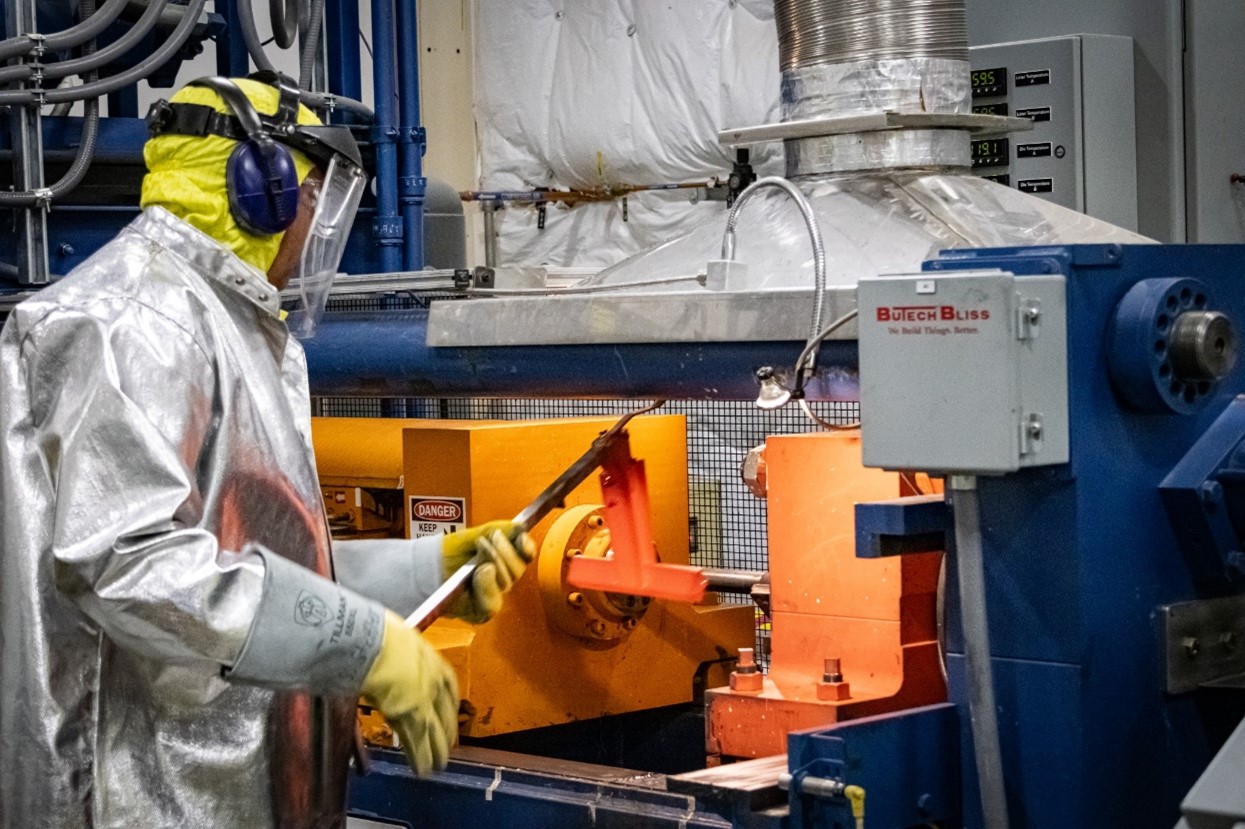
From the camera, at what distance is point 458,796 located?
→ 7.17 ft

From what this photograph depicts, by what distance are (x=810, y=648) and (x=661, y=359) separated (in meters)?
0.42

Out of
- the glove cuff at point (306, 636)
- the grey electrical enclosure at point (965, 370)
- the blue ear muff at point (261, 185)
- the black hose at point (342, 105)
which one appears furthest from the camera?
the black hose at point (342, 105)

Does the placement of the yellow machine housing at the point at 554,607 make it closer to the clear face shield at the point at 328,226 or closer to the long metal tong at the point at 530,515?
the long metal tong at the point at 530,515

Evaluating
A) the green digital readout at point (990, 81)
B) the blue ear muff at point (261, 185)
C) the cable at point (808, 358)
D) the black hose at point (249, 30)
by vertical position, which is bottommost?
the cable at point (808, 358)

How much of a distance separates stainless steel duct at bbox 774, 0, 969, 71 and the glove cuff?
51.1 inches

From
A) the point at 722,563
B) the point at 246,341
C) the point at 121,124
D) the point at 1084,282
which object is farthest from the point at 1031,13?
the point at 246,341

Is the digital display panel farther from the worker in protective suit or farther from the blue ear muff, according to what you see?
the blue ear muff

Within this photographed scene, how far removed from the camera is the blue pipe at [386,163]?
11.6 ft

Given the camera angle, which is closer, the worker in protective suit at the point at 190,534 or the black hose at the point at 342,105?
the worker in protective suit at the point at 190,534

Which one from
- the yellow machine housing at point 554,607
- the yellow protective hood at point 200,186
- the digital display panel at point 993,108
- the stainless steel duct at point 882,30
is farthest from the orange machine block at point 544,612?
the digital display panel at point 993,108

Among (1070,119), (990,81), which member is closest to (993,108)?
(990,81)

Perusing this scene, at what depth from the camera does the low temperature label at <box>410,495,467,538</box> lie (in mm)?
2477

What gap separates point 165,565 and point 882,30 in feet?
4.70

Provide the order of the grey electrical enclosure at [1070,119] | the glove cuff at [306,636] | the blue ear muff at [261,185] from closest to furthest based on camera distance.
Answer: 1. the glove cuff at [306,636]
2. the blue ear muff at [261,185]
3. the grey electrical enclosure at [1070,119]
